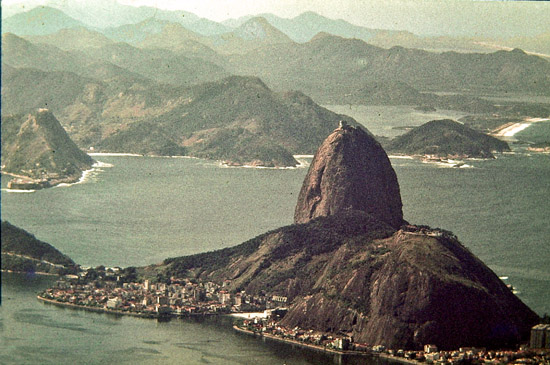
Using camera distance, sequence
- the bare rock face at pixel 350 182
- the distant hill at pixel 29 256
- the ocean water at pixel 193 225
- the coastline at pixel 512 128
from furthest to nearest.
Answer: the coastline at pixel 512 128
the bare rock face at pixel 350 182
the distant hill at pixel 29 256
the ocean water at pixel 193 225

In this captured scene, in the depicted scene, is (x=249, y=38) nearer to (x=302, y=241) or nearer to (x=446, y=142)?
(x=446, y=142)

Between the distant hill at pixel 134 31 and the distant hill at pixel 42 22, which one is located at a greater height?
the distant hill at pixel 134 31

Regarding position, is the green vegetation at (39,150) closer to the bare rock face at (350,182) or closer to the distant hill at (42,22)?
the distant hill at (42,22)

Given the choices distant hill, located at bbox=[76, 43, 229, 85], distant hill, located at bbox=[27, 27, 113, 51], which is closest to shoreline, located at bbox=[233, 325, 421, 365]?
distant hill, located at bbox=[27, 27, 113, 51]

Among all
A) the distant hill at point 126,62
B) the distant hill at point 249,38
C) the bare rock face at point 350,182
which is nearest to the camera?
the bare rock face at point 350,182

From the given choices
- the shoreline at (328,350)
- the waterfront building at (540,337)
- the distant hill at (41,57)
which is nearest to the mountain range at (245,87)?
the distant hill at (41,57)

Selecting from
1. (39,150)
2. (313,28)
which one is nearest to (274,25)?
(313,28)

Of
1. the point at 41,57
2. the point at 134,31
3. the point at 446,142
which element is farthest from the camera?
the point at 134,31
